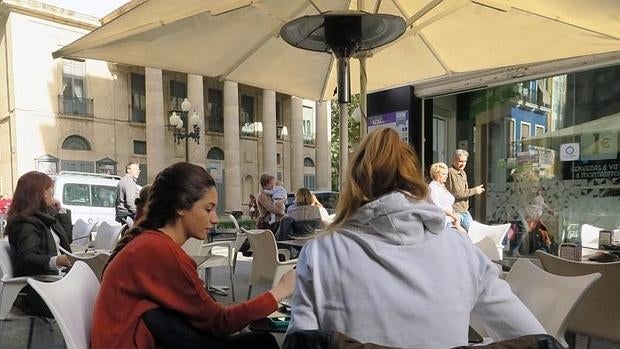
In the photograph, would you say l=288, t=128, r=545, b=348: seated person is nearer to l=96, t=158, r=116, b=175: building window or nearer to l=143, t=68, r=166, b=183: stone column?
l=143, t=68, r=166, b=183: stone column

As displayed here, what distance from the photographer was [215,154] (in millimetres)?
30562

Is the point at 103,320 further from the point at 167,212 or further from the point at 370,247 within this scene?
the point at 370,247

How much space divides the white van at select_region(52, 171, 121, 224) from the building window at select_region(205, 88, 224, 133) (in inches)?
667

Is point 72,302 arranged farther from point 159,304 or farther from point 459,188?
point 459,188

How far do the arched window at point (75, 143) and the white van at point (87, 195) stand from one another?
13.2 metres

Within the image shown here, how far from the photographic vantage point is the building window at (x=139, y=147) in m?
27.8

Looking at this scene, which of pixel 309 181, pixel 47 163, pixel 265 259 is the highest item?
pixel 47 163

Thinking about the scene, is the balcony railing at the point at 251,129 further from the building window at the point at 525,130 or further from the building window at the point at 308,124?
the building window at the point at 525,130

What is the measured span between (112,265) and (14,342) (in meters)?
3.31

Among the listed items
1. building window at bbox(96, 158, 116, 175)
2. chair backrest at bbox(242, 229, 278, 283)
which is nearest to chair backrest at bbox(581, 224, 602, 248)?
chair backrest at bbox(242, 229, 278, 283)

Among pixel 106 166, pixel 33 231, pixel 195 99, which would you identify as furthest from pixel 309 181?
pixel 33 231

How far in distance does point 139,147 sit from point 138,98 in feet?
9.02

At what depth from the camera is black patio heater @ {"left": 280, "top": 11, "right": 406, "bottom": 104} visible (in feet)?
11.5

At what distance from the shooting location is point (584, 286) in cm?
230
